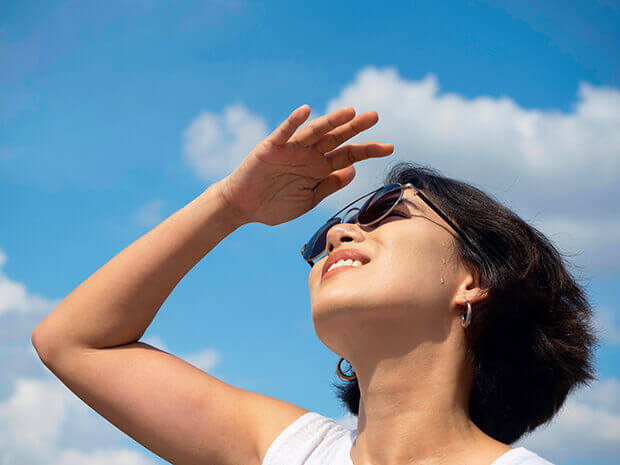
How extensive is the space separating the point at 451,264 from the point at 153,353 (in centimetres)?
180

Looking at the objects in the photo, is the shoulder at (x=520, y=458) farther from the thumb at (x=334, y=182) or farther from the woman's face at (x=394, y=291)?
the thumb at (x=334, y=182)

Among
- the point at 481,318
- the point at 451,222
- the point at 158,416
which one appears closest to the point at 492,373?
the point at 481,318

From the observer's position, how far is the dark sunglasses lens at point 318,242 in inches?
142

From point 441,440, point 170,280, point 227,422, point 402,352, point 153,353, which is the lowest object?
point 441,440

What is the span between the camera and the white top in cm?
307

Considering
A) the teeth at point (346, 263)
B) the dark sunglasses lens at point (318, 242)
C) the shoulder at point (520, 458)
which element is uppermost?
the dark sunglasses lens at point (318, 242)

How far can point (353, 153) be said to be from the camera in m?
3.58

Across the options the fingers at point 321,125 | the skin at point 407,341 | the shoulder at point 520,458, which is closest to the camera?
the shoulder at point 520,458

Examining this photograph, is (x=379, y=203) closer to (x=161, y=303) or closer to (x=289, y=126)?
(x=289, y=126)

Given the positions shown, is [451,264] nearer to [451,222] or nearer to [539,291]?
[451,222]

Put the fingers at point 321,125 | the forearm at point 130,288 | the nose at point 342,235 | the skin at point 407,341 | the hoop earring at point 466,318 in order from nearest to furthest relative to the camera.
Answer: the skin at point 407,341 < the hoop earring at point 466,318 < the fingers at point 321,125 < the nose at point 342,235 < the forearm at point 130,288

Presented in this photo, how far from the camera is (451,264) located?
3.12 meters

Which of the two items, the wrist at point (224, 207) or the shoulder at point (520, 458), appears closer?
the shoulder at point (520, 458)


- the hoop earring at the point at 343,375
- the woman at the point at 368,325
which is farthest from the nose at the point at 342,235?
the hoop earring at the point at 343,375
